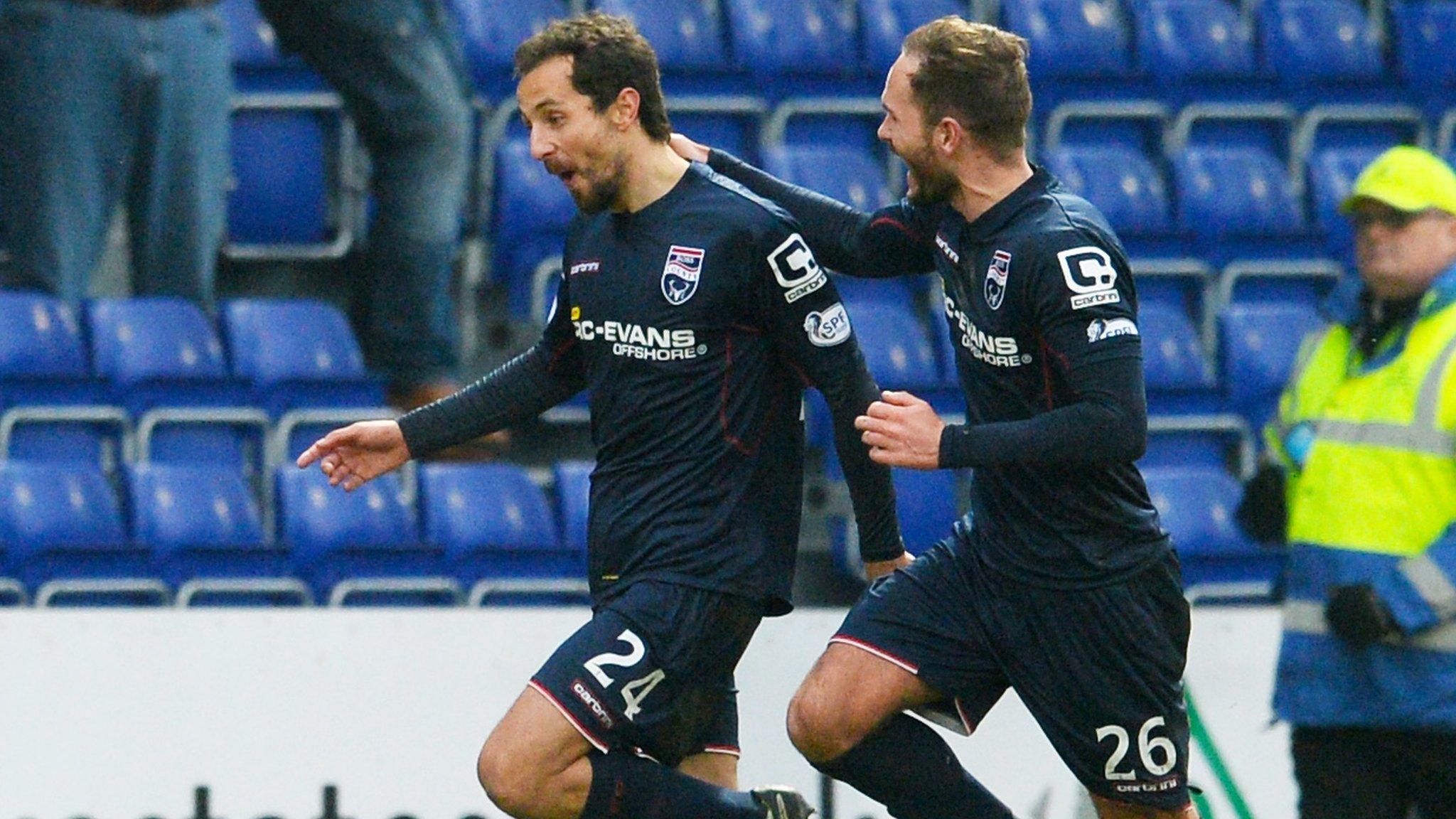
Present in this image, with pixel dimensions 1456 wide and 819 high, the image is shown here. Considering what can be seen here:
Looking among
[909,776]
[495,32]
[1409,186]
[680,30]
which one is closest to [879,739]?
[909,776]

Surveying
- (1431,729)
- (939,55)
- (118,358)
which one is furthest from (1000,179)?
(118,358)

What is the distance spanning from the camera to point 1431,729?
5457mm

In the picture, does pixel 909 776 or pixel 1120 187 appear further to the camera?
pixel 1120 187

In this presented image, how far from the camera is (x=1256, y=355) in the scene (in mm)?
8672

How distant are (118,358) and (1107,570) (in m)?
3.80

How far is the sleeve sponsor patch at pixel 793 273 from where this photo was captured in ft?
15.5

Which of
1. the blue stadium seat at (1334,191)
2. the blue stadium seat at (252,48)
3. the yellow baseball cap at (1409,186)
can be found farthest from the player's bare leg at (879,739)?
the blue stadium seat at (1334,191)

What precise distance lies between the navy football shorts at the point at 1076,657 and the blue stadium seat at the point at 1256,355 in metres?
3.91

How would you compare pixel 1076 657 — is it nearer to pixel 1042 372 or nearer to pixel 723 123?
pixel 1042 372

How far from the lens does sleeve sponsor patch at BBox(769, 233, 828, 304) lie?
4.71 meters

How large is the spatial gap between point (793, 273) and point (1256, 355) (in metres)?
4.33

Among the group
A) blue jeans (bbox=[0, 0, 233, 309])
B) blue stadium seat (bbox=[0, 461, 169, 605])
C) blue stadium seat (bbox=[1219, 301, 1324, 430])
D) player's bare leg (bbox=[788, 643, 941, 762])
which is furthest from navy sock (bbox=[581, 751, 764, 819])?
blue stadium seat (bbox=[1219, 301, 1324, 430])

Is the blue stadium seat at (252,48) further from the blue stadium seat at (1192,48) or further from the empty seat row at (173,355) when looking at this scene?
the blue stadium seat at (1192,48)

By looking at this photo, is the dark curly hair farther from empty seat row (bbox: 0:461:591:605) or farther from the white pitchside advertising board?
empty seat row (bbox: 0:461:591:605)
